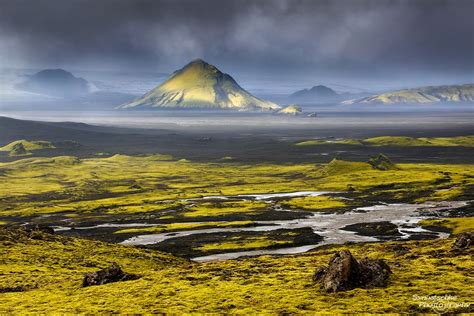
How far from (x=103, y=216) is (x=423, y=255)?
108 m

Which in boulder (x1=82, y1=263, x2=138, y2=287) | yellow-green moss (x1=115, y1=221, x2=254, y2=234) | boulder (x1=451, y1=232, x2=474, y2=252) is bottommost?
yellow-green moss (x1=115, y1=221, x2=254, y2=234)

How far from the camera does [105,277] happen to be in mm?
60438

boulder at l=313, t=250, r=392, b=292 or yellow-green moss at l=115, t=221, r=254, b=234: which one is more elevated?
boulder at l=313, t=250, r=392, b=292

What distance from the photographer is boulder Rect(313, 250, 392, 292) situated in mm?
48344

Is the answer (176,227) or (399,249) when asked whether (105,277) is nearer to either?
(399,249)

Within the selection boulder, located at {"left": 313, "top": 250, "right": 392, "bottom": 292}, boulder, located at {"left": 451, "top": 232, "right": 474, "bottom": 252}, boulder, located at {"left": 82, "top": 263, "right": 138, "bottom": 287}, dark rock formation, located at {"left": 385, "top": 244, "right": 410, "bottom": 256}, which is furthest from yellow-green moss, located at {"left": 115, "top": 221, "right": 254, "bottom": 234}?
boulder, located at {"left": 313, "top": 250, "right": 392, "bottom": 292}

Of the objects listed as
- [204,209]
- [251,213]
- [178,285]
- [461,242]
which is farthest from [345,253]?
[204,209]

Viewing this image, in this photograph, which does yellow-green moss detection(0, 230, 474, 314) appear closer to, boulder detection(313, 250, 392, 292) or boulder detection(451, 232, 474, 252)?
boulder detection(313, 250, 392, 292)

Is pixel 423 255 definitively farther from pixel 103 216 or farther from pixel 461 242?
pixel 103 216

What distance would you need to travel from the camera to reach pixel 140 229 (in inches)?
5098

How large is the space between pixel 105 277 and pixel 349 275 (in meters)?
29.0

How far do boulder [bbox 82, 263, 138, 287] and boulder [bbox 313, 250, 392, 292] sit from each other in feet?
79.7

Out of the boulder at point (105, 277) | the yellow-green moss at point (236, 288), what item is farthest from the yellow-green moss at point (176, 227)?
the boulder at point (105, 277)

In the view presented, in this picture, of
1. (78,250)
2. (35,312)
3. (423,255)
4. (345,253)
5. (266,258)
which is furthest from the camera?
A: (78,250)
